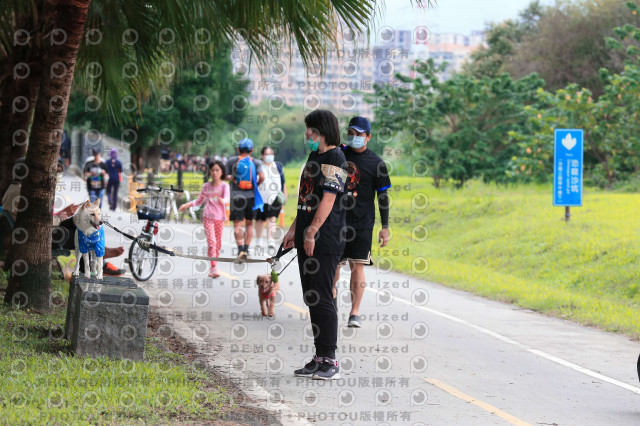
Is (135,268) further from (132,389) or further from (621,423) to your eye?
(621,423)

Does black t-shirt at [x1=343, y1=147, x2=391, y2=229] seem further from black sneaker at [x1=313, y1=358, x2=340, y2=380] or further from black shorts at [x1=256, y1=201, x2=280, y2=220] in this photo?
black shorts at [x1=256, y1=201, x2=280, y2=220]

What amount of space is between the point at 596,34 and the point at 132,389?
40.2 metres

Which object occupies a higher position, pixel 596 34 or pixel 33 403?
pixel 596 34

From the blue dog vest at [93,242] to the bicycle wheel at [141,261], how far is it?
349cm

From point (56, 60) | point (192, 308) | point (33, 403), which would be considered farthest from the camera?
point (192, 308)

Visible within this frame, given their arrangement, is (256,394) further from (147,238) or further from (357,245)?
(147,238)

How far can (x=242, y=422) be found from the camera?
19.9ft

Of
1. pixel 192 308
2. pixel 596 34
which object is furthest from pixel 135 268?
pixel 596 34

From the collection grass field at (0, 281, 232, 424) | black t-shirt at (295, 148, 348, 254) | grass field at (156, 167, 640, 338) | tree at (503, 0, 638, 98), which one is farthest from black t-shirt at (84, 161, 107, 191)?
tree at (503, 0, 638, 98)

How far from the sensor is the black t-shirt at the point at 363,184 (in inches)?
378

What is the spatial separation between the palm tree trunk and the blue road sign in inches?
474

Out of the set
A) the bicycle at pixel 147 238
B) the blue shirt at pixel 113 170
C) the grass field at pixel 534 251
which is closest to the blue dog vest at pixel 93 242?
the bicycle at pixel 147 238

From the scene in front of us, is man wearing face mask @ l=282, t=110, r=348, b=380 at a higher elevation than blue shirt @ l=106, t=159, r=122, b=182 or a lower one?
lower

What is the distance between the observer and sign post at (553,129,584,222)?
19.1m
